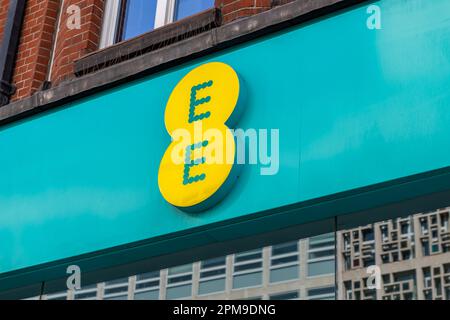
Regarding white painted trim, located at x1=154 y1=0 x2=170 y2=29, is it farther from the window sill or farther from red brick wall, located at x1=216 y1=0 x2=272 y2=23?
red brick wall, located at x1=216 y1=0 x2=272 y2=23

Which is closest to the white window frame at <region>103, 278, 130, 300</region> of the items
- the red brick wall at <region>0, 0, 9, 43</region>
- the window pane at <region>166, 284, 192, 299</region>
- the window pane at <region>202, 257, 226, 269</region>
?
the window pane at <region>166, 284, 192, 299</region>

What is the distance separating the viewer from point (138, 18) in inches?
328

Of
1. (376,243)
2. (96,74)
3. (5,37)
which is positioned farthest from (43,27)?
(376,243)

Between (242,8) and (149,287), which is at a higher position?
(242,8)

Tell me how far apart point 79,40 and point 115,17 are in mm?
421

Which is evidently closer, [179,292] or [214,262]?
[179,292]

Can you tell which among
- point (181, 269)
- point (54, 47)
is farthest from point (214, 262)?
point (54, 47)

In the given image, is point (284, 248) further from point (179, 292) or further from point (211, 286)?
point (179, 292)

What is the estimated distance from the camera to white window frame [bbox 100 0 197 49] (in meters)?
8.01

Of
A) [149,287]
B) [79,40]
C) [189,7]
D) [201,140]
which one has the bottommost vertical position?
[149,287]

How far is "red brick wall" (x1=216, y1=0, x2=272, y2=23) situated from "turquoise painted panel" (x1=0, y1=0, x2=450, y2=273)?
44 centimetres

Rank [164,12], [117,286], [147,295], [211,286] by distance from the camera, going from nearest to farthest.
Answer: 1. [211,286]
2. [147,295]
3. [117,286]
4. [164,12]

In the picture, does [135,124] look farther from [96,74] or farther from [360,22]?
[360,22]

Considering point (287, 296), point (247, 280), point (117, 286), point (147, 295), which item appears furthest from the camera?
point (117, 286)
